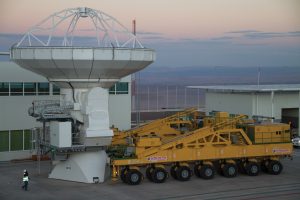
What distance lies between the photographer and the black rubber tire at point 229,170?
28.9 m

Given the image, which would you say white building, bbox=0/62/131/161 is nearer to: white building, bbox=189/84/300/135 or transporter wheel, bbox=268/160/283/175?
white building, bbox=189/84/300/135

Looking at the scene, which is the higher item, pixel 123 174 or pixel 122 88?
pixel 122 88

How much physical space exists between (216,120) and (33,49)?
37.1 ft

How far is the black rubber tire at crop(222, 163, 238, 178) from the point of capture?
28.9 metres

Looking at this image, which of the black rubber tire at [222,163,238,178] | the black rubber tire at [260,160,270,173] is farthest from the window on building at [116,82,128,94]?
the black rubber tire at [260,160,270,173]

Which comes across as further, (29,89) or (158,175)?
(29,89)

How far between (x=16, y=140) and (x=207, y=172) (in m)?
13.6

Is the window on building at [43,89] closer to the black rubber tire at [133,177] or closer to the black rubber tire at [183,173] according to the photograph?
the black rubber tire at [133,177]

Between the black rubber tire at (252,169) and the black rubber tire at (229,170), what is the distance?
2.36ft

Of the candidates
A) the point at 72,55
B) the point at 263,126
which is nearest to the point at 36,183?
the point at 72,55

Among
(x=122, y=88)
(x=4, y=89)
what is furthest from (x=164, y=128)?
(x=4, y=89)

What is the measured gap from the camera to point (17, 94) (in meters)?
35.6

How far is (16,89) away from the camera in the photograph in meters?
35.6

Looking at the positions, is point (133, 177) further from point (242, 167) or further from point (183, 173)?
point (242, 167)
